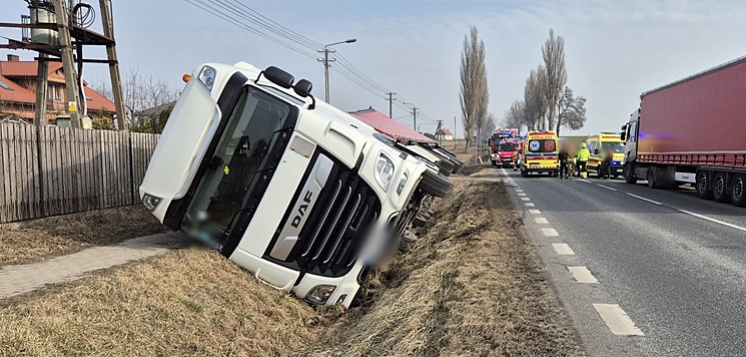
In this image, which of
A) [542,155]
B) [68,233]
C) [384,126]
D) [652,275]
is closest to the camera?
[652,275]

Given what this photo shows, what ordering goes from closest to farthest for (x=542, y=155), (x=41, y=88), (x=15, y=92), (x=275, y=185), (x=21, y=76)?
(x=275, y=185) → (x=41, y=88) → (x=542, y=155) → (x=15, y=92) → (x=21, y=76)

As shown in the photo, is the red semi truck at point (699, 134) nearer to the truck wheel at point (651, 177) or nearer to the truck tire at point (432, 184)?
the truck wheel at point (651, 177)

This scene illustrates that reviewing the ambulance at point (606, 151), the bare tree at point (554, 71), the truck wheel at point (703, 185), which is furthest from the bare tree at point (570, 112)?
the truck wheel at point (703, 185)

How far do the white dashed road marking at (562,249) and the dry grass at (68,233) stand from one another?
5.87 metres

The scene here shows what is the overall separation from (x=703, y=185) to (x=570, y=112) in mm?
58696

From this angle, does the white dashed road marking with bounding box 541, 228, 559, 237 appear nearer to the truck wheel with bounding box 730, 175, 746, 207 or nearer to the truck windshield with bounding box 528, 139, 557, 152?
the truck wheel with bounding box 730, 175, 746, 207

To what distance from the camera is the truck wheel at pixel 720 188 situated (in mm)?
14508

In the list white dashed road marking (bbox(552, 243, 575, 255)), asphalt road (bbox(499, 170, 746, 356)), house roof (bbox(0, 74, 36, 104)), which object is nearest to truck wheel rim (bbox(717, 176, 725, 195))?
asphalt road (bbox(499, 170, 746, 356))

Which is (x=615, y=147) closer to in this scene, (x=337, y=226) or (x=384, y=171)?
Result: (x=384, y=171)

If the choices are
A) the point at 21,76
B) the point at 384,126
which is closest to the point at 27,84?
the point at 21,76

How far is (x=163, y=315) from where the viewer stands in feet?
14.6

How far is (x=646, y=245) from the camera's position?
7.89 meters

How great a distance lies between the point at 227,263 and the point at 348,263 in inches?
52.7

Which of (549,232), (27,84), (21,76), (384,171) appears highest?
(21,76)
